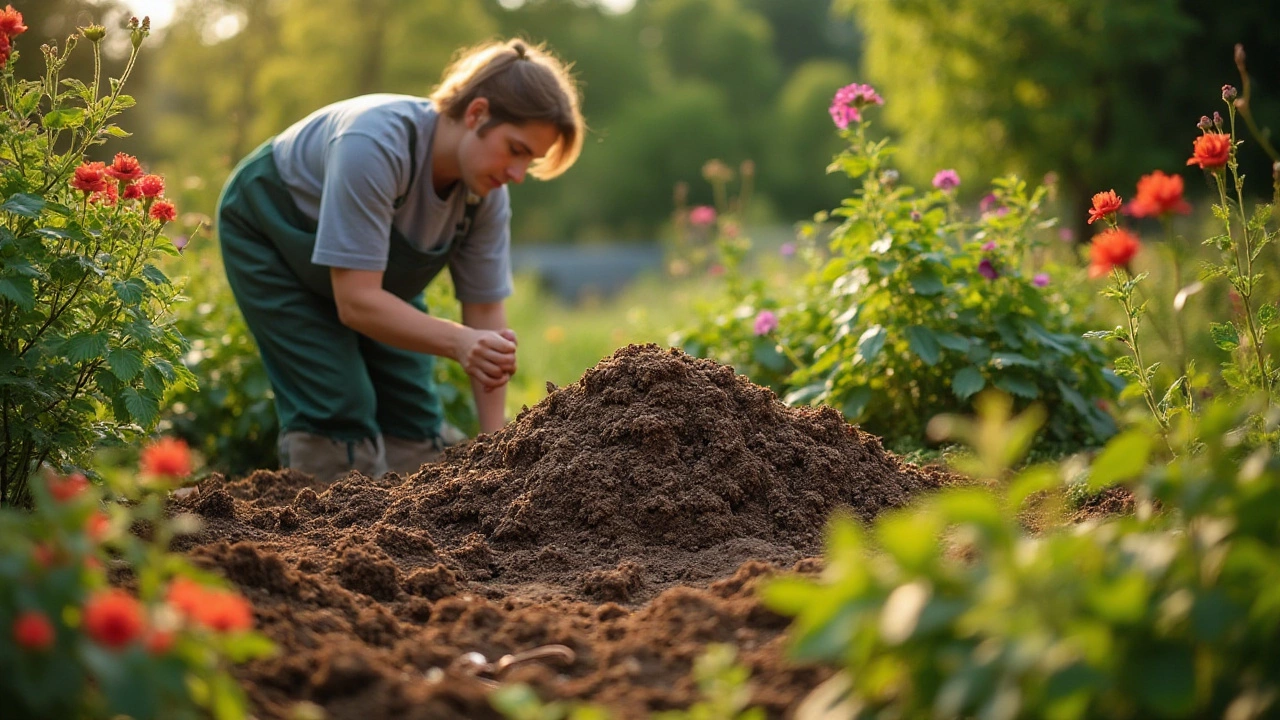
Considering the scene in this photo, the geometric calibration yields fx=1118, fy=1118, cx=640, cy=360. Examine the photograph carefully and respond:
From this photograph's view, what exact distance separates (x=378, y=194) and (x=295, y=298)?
61 centimetres

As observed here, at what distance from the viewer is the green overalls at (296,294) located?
150 inches

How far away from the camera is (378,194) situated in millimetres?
3494

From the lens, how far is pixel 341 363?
3.94m

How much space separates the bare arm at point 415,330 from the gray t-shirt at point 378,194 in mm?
74

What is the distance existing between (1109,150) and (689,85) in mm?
27121

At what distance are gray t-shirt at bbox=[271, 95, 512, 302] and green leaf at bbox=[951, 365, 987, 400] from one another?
5.53ft

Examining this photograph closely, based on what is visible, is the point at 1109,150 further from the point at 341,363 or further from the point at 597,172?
the point at 597,172

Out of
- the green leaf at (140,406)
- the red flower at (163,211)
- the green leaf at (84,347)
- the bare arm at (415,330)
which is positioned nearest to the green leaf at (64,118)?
the red flower at (163,211)

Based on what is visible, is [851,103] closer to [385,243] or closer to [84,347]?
[385,243]

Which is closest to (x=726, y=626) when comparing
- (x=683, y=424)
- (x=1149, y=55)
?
(x=683, y=424)

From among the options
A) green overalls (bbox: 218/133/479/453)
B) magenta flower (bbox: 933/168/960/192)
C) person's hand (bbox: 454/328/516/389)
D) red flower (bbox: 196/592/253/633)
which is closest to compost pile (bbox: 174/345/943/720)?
person's hand (bbox: 454/328/516/389)

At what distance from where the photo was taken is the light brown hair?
3.51 meters

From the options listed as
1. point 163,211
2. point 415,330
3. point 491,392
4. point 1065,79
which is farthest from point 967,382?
point 1065,79

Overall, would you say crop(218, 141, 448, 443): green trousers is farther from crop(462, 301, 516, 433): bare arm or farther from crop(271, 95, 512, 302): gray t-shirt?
crop(462, 301, 516, 433): bare arm
